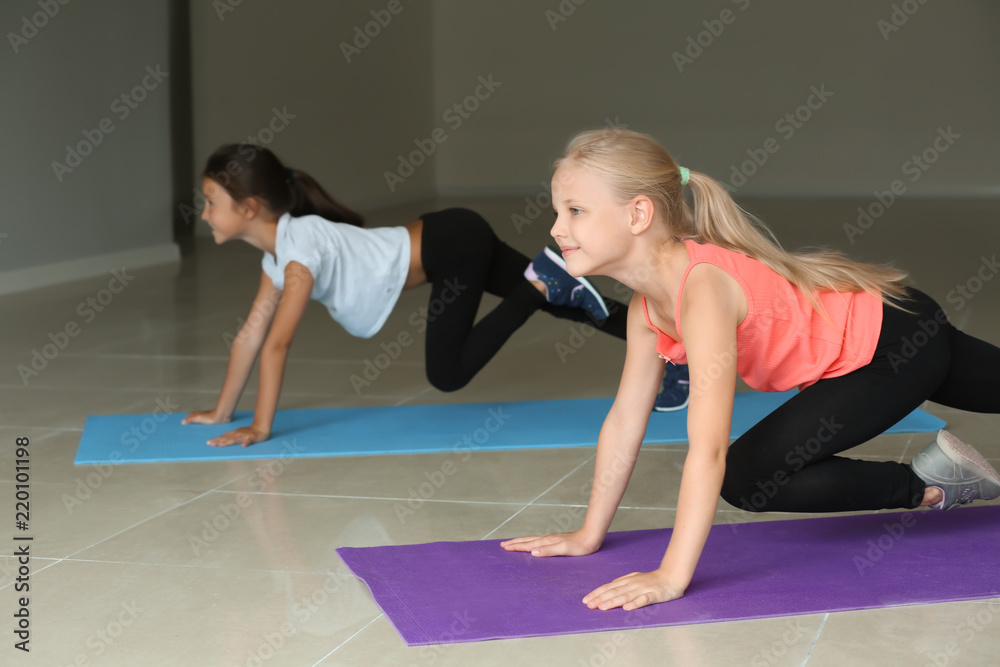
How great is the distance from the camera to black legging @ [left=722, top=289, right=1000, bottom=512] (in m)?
1.92

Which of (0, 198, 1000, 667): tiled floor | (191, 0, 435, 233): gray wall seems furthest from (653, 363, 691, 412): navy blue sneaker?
(191, 0, 435, 233): gray wall

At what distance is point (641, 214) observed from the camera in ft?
5.93

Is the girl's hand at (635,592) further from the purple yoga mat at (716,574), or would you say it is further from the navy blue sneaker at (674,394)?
the navy blue sneaker at (674,394)

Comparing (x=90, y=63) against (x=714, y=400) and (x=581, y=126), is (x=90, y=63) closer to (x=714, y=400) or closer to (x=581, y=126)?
(x=714, y=400)

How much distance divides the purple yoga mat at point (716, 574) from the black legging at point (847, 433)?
0.11 meters

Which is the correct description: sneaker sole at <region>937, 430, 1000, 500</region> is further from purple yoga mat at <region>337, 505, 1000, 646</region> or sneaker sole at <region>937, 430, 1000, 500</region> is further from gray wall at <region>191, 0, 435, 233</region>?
gray wall at <region>191, 0, 435, 233</region>

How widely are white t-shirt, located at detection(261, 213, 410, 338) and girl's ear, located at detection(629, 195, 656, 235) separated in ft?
4.40

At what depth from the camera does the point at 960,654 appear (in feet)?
5.26

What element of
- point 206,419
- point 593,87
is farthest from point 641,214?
point 593,87

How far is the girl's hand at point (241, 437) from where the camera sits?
9.41 feet

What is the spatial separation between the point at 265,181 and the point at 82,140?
4068 millimetres

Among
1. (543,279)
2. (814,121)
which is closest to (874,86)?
(814,121)

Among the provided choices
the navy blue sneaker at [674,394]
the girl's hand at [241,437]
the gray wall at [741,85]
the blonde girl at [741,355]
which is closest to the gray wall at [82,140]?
the girl's hand at [241,437]

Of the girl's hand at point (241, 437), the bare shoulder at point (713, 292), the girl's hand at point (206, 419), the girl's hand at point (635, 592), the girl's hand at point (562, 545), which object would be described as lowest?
the girl's hand at point (206, 419)
